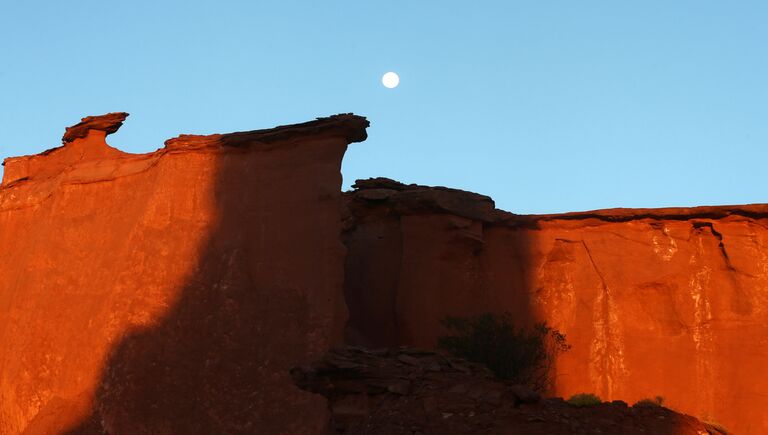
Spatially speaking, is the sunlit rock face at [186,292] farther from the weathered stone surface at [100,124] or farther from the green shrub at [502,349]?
the green shrub at [502,349]

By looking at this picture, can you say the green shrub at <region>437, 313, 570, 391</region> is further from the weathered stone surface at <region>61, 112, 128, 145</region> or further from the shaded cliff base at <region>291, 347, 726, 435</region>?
the weathered stone surface at <region>61, 112, 128, 145</region>

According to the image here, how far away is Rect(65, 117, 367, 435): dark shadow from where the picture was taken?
16141mm

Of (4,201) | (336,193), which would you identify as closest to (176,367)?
(336,193)

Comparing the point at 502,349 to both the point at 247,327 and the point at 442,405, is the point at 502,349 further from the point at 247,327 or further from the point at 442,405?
the point at 442,405

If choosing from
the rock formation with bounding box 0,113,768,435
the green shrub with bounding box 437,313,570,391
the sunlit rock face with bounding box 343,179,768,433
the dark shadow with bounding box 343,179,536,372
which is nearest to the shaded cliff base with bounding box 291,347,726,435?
the rock formation with bounding box 0,113,768,435

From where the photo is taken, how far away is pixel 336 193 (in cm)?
1708

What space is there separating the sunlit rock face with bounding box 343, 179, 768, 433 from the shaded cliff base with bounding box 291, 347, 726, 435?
5.99 m

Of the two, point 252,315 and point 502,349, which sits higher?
point 252,315

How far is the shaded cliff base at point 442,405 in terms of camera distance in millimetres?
10828

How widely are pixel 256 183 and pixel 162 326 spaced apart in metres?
2.68

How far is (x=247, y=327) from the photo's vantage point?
16.6 metres

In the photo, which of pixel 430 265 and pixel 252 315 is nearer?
pixel 252 315

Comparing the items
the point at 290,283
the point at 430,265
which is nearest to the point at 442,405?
the point at 290,283

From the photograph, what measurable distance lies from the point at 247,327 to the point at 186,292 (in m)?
1.29
